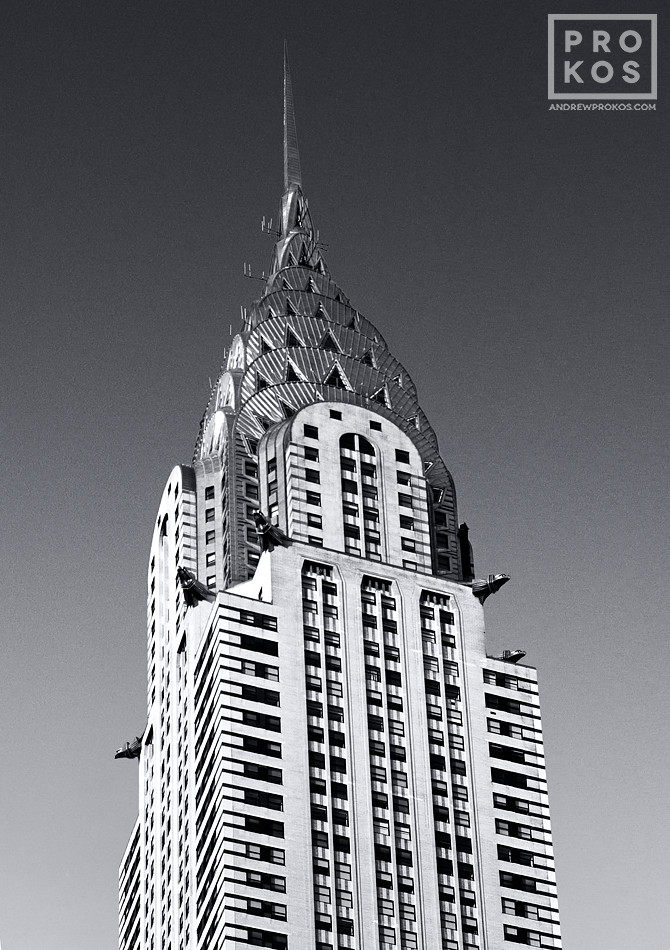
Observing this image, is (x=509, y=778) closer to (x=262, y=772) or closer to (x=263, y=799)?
(x=262, y=772)

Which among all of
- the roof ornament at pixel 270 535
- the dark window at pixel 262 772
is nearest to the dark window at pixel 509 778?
the dark window at pixel 262 772

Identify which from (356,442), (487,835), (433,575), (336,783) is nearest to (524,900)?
(487,835)

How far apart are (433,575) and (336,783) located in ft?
80.7

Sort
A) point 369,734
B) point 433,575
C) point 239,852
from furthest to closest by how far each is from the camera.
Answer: point 433,575, point 369,734, point 239,852

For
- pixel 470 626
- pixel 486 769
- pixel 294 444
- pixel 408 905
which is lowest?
pixel 408 905

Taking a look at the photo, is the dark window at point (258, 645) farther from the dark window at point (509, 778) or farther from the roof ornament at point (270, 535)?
the dark window at point (509, 778)

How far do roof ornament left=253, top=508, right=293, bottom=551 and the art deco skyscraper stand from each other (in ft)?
0.59

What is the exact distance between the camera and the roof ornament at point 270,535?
18375 centimetres

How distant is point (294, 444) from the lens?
192m

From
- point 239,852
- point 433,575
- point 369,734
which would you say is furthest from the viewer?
point 433,575

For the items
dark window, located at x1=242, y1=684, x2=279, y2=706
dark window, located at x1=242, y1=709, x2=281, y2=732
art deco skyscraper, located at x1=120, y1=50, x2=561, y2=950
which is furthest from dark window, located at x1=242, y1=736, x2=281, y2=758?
dark window, located at x1=242, y1=684, x2=279, y2=706

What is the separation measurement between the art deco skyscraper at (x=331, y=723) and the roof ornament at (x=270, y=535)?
18cm

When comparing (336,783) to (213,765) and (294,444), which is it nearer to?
(213,765)

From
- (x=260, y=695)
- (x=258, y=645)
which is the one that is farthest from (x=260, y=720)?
(x=258, y=645)
